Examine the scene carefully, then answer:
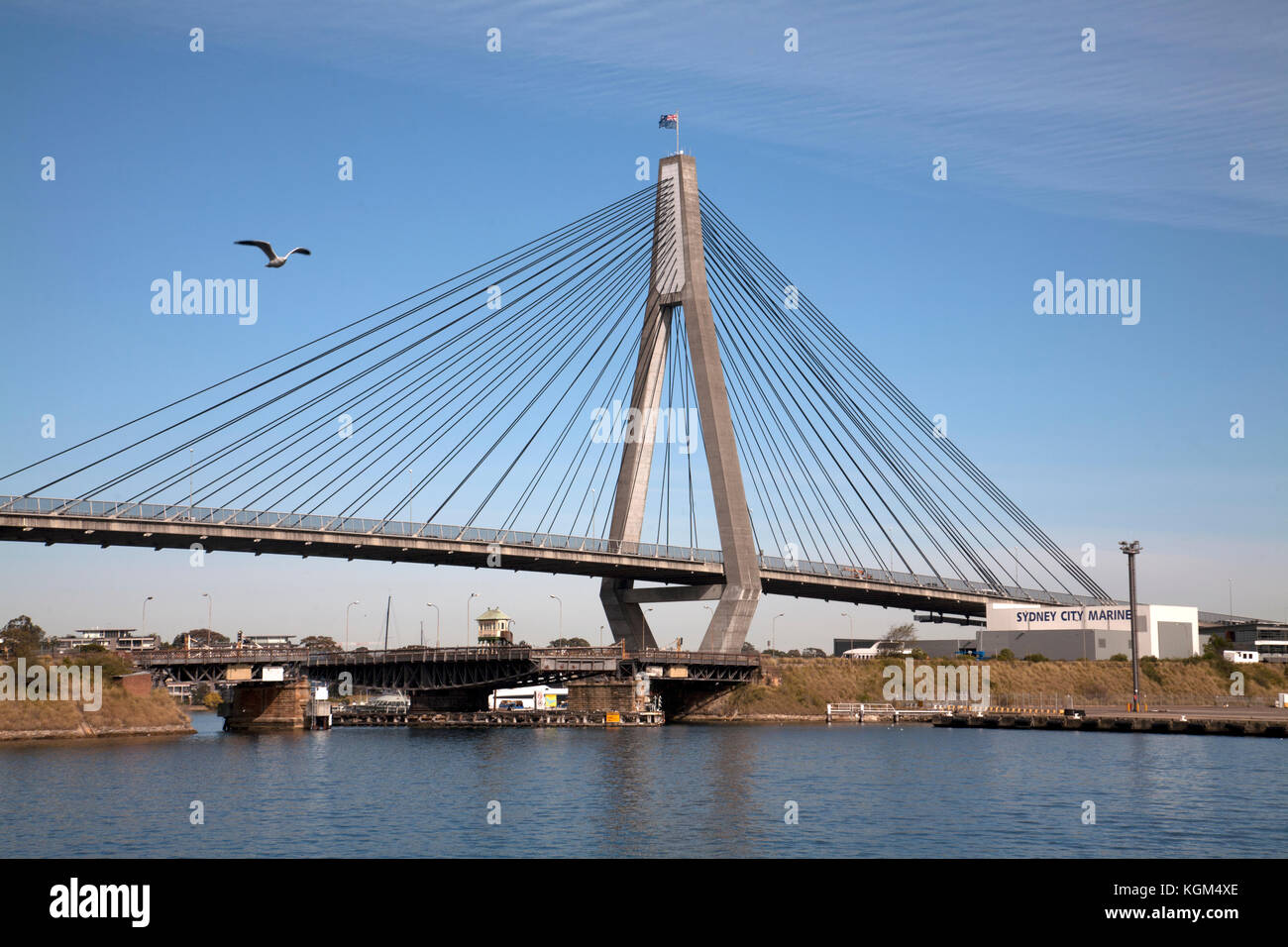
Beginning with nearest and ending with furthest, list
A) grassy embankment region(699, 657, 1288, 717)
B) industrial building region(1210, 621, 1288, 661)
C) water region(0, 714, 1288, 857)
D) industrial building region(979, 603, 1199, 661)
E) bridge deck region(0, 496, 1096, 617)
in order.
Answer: water region(0, 714, 1288, 857) → bridge deck region(0, 496, 1096, 617) → grassy embankment region(699, 657, 1288, 717) → industrial building region(979, 603, 1199, 661) → industrial building region(1210, 621, 1288, 661)

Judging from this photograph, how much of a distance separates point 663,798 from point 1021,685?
79369 mm

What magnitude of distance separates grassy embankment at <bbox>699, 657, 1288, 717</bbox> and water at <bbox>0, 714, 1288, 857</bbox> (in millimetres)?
35881

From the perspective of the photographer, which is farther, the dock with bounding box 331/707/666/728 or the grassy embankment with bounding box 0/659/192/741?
the dock with bounding box 331/707/666/728

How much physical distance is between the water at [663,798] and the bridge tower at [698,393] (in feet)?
56.2

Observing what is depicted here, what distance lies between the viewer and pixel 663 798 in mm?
46844

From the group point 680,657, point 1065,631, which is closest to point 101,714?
point 680,657

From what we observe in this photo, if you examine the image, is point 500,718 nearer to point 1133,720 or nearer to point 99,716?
point 99,716

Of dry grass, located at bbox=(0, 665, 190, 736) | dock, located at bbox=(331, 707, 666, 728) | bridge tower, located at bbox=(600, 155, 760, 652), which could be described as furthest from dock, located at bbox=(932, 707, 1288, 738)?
dry grass, located at bbox=(0, 665, 190, 736)

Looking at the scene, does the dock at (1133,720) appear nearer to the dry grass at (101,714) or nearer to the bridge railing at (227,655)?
the bridge railing at (227,655)

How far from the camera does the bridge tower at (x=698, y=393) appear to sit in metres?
89.7

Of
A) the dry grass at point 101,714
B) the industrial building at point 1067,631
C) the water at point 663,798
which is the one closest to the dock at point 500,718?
the dry grass at point 101,714

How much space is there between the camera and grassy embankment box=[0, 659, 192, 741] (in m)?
88.1

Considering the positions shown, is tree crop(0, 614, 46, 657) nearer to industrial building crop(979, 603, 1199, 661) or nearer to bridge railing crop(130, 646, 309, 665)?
bridge railing crop(130, 646, 309, 665)
